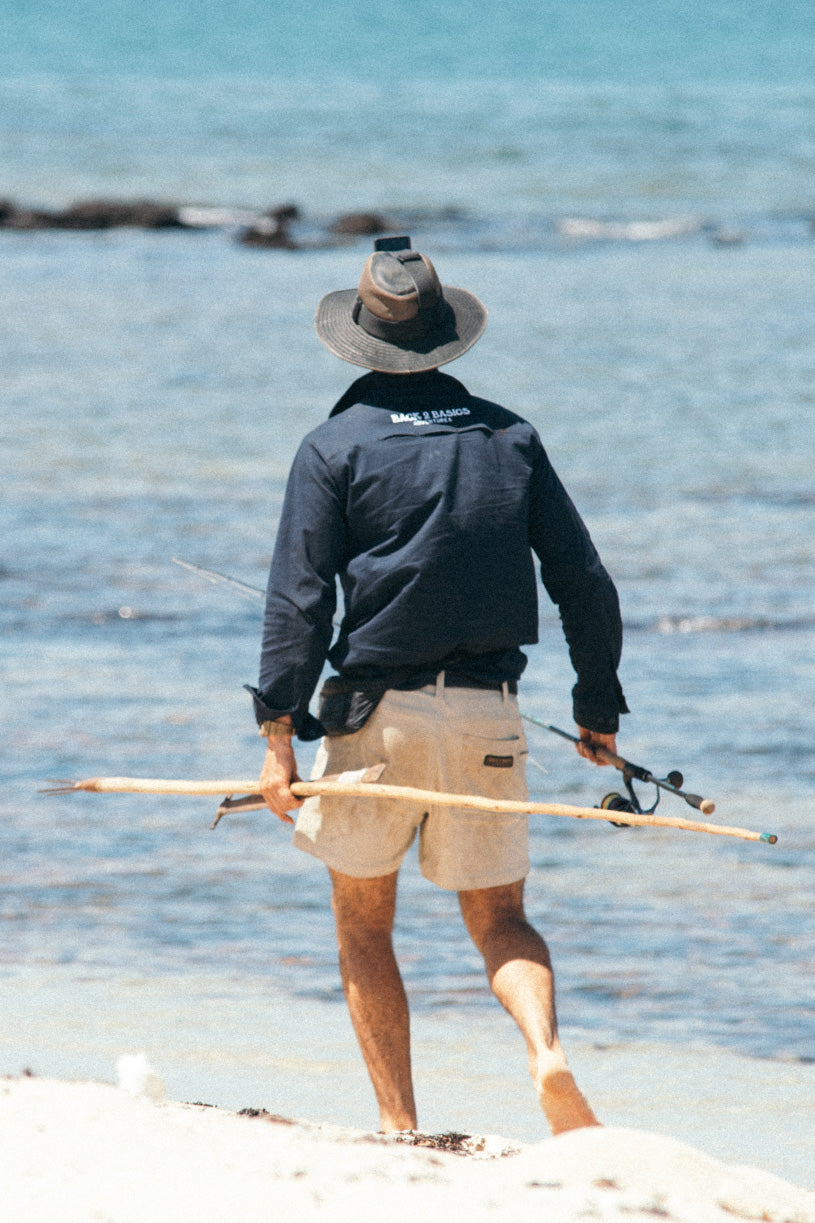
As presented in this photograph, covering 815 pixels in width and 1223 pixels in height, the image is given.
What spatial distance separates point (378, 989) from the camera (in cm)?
392

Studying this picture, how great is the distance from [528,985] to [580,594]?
0.82 m

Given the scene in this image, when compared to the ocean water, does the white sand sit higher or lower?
higher

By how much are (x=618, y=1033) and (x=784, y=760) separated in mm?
2469

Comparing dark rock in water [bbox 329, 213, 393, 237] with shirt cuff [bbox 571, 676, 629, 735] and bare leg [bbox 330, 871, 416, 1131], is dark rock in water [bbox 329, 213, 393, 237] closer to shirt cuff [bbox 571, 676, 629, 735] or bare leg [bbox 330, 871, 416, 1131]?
shirt cuff [bbox 571, 676, 629, 735]

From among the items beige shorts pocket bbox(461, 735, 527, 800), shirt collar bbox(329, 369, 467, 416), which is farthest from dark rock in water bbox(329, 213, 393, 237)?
beige shorts pocket bbox(461, 735, 527, 800)

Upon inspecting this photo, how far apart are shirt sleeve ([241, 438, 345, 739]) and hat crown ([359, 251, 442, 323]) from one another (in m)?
0.34

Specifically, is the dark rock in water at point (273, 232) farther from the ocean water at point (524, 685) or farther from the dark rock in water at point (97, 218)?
the dark rock in water at point (97, 218)

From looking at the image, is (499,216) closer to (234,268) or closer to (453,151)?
(234,268)

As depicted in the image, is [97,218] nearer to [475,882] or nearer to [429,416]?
[429,416]

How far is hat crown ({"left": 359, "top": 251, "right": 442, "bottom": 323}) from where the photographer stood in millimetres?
3857

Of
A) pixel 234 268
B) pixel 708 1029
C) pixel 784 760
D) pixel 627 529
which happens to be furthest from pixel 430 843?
pixel 234 268

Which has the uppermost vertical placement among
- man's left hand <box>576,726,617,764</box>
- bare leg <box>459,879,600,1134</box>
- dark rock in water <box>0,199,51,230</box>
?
man's left hand <box>576,726,617,764</box>

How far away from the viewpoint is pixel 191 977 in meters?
5.25

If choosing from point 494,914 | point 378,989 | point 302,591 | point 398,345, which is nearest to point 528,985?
point 494,914
